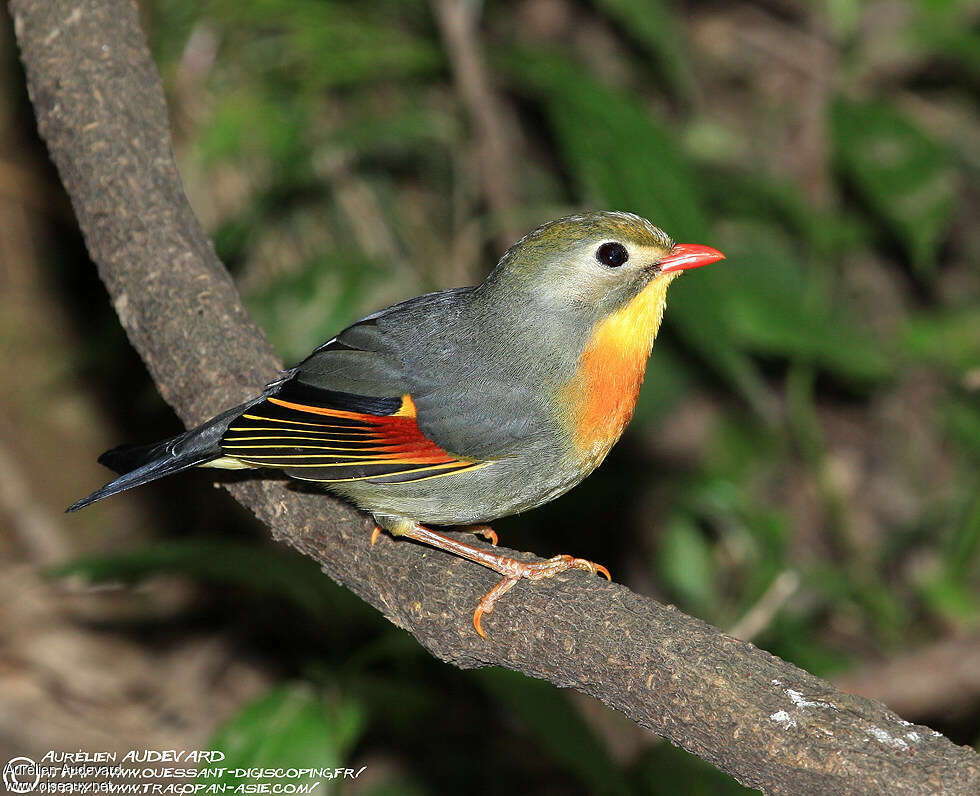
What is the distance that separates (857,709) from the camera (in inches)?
101

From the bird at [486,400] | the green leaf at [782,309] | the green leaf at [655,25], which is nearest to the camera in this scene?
the bird at [486,400]

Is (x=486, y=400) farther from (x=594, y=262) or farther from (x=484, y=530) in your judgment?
(x=484, y=530)

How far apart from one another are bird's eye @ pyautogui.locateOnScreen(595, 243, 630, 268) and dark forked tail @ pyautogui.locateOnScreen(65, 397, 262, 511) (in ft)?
3.77

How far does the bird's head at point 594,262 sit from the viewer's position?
350 centimetres

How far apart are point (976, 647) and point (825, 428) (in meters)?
2.92

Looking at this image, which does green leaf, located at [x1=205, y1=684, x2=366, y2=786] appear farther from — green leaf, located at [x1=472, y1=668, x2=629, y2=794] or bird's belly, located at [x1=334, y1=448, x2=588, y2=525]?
bird's belly, located at [x1=334, y1=448, x2=588, y2=525]

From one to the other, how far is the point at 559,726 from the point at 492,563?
1.13 m

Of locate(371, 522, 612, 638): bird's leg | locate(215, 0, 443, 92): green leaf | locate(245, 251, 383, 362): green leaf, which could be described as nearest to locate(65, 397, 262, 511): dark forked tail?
locate(371, 522, 612, 638): bird's leg

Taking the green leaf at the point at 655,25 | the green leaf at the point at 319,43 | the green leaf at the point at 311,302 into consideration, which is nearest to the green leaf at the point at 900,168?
the green leaf at the point at 655,25

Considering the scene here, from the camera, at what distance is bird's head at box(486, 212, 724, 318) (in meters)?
3.50

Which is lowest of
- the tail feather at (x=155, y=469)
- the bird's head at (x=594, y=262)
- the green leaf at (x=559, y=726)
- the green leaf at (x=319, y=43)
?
the green leaf at (x=559, y=726)

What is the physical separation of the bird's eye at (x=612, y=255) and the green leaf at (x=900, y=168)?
100 inches

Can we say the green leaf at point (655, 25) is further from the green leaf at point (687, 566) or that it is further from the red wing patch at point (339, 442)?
the red wing patch at point (339, 442)

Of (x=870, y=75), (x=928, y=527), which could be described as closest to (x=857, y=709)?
(x=928, y=527)
